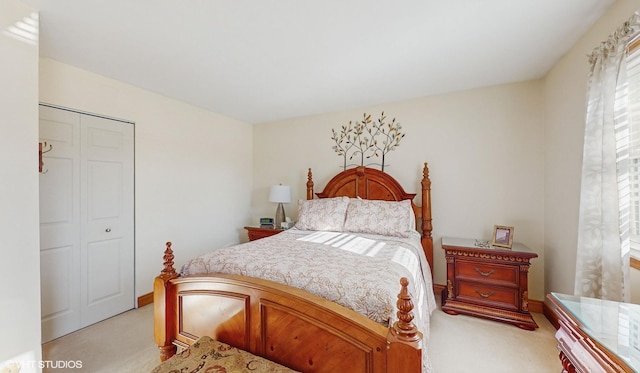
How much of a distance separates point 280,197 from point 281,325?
2.34 m

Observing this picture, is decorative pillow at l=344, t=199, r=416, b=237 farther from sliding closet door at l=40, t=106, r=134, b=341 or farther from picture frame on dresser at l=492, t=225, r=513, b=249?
sliding closet door at l=40, t=106, r=134, b=341

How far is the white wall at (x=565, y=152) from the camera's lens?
1.92 m

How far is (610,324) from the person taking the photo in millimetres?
969

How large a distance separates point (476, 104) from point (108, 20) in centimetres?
336

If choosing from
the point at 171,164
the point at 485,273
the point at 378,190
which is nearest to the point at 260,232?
the point at 171,164

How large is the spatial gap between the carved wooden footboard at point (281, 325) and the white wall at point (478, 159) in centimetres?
223

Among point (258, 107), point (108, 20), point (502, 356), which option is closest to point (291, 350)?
point (502, 356)

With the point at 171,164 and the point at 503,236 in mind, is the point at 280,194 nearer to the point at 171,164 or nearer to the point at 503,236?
the point at 171,164

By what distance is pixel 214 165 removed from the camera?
367cm

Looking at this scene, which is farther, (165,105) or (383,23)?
(165,105)

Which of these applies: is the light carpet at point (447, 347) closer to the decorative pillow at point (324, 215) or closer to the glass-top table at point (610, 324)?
the glass-top table at point (610, 324)

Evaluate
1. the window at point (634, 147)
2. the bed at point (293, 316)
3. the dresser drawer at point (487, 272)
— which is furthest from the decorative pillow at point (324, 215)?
the window at point (634, 147)

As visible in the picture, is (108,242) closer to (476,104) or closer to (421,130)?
(421,130)

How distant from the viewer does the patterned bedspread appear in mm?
1280
